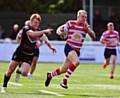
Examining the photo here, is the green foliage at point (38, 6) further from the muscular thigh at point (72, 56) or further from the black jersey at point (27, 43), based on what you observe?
the black jersey at point (27, 43)

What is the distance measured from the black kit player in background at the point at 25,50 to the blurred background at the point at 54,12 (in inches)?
782

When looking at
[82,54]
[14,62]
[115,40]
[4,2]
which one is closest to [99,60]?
[82,54]

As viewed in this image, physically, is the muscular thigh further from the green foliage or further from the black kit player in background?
the green foliage

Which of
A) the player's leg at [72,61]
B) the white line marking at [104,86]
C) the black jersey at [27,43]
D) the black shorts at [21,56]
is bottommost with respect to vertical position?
the white line marking at [104,86]

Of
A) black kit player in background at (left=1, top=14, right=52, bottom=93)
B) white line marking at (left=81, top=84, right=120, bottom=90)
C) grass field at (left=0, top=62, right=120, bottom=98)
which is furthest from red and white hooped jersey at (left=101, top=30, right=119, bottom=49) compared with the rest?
black kit player in background at (left=1, top=14, right=52, bottom=93)

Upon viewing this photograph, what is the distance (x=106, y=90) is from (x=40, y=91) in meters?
1.90

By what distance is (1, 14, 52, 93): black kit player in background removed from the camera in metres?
16.6

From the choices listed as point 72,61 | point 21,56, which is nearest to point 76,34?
point 72,61

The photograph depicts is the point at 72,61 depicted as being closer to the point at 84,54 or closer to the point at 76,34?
the point at 76,34

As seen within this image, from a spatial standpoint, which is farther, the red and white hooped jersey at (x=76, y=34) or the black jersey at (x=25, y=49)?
the red and white hooped jersey at (x=76, y=34)

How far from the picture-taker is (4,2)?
48.0 metres

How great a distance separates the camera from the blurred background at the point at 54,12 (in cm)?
3931

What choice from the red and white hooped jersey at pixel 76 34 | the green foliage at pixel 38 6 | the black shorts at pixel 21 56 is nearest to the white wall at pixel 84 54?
the green foliage at pixel 38 6

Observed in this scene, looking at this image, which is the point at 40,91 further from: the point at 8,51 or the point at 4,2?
the point at 4,2
